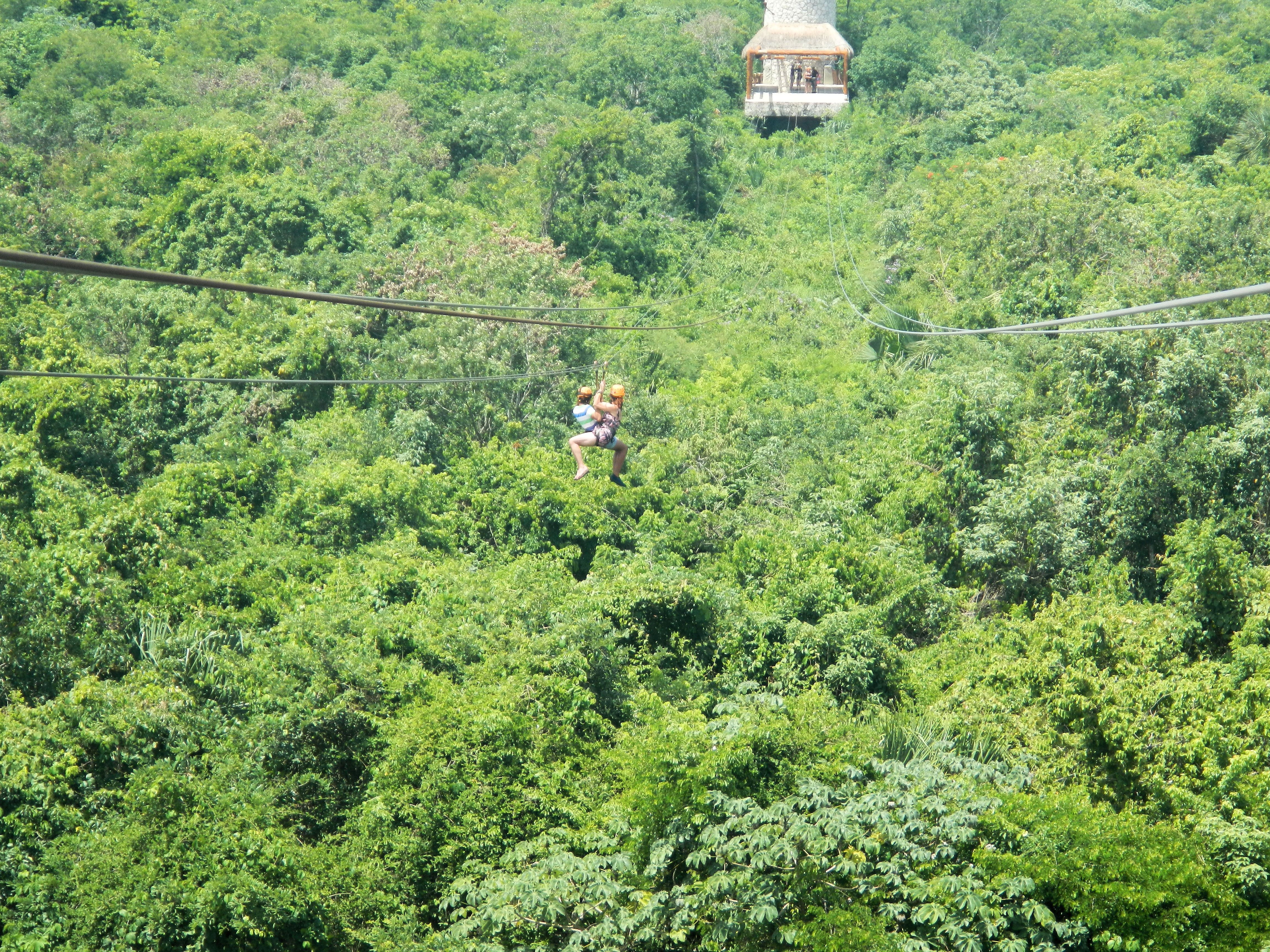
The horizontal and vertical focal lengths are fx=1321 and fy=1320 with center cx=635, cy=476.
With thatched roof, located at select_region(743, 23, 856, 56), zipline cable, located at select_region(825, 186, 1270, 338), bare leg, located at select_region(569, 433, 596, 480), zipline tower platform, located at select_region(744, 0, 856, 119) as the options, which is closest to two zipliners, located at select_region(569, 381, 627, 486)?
bare leg, located at select_region(569, 433, 596, 480)

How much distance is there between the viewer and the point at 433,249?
30656 mm

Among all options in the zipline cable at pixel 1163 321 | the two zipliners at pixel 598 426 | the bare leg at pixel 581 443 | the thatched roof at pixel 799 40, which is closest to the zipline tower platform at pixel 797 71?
the thatched roof at pixel 799 40

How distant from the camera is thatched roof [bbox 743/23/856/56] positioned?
169ft

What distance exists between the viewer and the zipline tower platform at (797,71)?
5031 cm

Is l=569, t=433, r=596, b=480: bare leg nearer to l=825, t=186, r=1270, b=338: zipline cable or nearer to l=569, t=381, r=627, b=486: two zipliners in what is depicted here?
l=569, t=381, r=627, b=486: two zipliners

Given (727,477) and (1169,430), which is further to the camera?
(727,477)

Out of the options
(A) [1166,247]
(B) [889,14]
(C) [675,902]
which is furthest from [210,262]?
(B) [889,14]

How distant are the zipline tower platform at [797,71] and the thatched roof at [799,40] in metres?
0.02

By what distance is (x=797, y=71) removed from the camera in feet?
170

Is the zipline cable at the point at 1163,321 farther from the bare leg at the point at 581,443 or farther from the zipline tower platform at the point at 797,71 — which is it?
the zipline tower platform at the point at 797,71

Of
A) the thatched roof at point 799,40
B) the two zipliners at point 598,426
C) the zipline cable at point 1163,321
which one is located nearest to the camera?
the zipline cable at point 1163,321

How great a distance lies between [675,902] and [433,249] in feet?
68.6

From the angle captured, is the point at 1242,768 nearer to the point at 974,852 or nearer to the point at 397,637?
the point at 974,852

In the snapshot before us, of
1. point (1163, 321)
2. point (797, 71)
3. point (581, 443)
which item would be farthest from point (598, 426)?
point (797, 71)
